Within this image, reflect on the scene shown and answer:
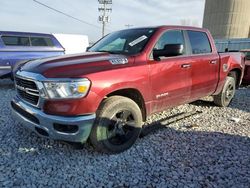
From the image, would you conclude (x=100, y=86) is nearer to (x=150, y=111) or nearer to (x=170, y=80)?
(x=150, y=111)

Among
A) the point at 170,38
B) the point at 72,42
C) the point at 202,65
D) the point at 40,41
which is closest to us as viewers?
the point at 170,38

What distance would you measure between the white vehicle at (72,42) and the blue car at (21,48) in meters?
5.24

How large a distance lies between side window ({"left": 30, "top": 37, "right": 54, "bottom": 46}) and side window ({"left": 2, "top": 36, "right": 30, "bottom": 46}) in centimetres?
19

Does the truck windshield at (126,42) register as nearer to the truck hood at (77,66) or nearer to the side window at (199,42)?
the truck hood at (77,66)

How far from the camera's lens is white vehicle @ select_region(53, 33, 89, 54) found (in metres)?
14.5

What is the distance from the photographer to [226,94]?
609 cm

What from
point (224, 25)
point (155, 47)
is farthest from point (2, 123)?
point (224, 25)

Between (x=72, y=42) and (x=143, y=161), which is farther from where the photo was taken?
(x=72, y=42)

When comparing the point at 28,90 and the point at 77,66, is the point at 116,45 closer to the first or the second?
the point at 77,66

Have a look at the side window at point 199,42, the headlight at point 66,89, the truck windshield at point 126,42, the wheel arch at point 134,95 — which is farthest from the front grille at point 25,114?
the side window at point 199,42

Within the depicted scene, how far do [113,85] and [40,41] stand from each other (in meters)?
6.74

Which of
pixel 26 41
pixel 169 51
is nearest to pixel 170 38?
pixel 169 51

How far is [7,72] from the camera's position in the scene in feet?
26.0

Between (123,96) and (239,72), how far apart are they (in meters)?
4.25
